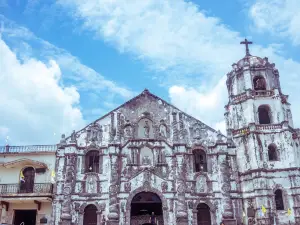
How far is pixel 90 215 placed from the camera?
2361 cm

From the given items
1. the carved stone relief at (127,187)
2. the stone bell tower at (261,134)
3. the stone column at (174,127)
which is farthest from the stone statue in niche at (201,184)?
the carved stone relief at (127,187)

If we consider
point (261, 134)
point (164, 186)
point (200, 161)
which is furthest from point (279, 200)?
point (164, 186)

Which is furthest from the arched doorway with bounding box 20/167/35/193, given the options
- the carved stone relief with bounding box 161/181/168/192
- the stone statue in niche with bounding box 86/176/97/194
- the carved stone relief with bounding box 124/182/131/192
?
the carved stone relief with bounding box 161/181/168/192

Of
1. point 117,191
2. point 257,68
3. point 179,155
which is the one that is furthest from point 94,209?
point 257,68

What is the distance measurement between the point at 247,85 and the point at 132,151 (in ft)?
35.3

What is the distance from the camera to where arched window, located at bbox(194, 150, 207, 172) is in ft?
82.2

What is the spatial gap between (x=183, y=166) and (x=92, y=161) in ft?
22.7

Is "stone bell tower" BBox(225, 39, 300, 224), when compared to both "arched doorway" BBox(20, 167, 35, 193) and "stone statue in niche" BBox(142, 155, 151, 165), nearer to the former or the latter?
"stone statue in niche" BBox(142, 155, 151, 165)

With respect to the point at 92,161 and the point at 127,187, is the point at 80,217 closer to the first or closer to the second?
the point at 127,187

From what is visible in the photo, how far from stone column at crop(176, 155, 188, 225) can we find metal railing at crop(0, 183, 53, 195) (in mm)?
9454

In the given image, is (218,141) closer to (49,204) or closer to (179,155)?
(179,155)

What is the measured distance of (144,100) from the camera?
2723 cm

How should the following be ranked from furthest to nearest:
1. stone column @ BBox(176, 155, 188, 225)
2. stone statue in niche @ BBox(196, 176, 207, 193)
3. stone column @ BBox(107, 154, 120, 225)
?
stone statue in niche @ BBox(196, 176, 207, 193) < stone column @ BBox(176, 155, 188, 225) < stone column @ BBox(107, 154, 120, 225)

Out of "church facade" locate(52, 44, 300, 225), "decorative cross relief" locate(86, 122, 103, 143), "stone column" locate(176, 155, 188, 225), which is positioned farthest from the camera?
"decorative cross relief" locate(86, 122, 103, 143)
